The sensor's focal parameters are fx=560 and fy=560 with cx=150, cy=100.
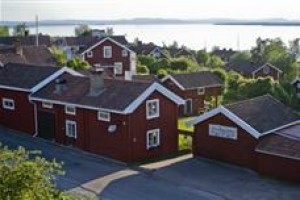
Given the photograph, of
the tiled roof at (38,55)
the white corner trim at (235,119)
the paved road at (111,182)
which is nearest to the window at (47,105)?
the paved road at (111,182)

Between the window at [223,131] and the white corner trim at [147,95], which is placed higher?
the white corner trim at [147,95]

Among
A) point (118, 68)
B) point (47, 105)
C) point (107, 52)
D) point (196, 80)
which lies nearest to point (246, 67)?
point (118, 68)

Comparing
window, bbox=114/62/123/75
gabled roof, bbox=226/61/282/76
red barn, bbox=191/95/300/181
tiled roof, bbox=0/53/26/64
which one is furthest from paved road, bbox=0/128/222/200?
gabled roof, bbox=226/61/282/76

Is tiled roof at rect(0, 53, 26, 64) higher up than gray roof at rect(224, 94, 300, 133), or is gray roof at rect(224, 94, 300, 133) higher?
tiled roof at rect(0, 53, 26, 64)

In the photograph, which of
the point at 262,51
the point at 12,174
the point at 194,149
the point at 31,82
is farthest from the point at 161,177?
the point at 262,51

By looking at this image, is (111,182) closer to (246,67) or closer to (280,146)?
(280,146)

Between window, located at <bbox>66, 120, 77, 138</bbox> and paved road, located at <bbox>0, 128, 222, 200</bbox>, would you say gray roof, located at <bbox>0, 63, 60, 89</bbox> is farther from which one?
paved road, located at <bbox>0, 128, 222, 200</bbox>

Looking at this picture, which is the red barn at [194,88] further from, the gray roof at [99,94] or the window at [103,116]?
the window at [103,116]
